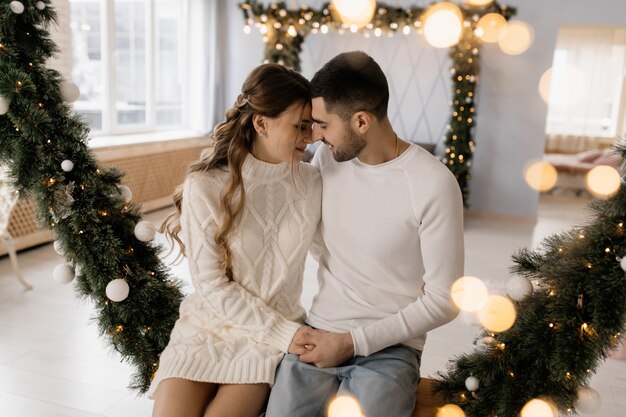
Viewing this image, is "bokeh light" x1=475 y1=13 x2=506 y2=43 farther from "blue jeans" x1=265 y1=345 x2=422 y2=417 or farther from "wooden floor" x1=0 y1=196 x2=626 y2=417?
"blue jeans" x1=265 y1=345 x2=422 y2=417

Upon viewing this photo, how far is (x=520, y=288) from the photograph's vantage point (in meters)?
1.33

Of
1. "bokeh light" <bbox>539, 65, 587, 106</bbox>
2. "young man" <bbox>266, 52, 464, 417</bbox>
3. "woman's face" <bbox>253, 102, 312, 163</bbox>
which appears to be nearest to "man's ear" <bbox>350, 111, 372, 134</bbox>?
"young man" <bbox>266, 52, 464, 417</bbox>

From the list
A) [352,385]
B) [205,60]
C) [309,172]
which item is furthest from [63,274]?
[205,60]

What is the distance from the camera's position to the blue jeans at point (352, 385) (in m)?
1.41

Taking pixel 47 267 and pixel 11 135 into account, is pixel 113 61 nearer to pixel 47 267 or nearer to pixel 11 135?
pixel 47 267

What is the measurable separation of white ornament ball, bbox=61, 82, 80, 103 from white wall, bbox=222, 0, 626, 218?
5.75m

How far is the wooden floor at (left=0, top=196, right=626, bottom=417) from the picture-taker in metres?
2.51

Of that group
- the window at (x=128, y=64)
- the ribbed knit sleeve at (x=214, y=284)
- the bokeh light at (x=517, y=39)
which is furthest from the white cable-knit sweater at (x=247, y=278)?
the bokeh light at (x=517, y=39)

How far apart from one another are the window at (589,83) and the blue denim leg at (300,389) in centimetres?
989

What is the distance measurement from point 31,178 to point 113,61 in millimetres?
5030

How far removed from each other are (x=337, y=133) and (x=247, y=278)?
46 cm

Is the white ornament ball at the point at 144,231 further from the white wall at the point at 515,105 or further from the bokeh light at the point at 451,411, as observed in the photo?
the white wall at the point at 515,105

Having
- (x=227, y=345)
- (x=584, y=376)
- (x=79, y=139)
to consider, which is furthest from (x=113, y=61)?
(x=584, y=376)

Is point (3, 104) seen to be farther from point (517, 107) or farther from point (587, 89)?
point (587, 89)
